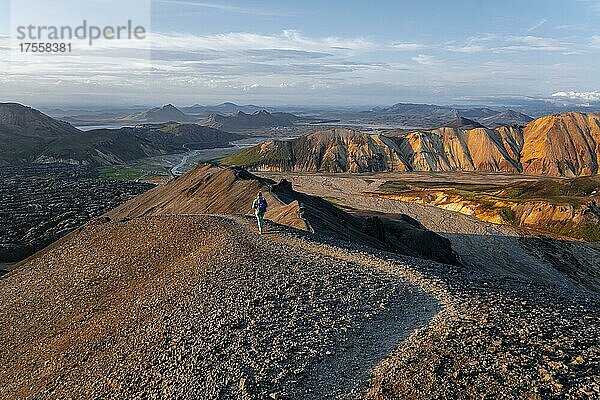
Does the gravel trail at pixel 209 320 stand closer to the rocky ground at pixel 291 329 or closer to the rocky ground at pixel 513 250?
the rocky ground at pixel 291 329

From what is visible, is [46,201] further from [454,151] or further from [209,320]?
[454,151]

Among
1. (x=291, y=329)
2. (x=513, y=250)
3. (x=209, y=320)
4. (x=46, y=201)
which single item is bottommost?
(x=46, y=201)

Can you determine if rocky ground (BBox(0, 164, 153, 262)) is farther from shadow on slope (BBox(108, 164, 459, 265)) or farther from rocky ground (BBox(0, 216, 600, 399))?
rocky ground (BBox(0, 216, 600, 399))

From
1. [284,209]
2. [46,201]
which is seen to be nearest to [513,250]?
[284,209]

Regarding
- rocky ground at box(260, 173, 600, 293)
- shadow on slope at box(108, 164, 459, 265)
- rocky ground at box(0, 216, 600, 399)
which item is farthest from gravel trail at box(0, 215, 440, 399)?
rocky ground at box(260, 173, 600, 293)

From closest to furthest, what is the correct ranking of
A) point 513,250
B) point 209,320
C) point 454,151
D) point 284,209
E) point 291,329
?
point 291,329 → point 209,320 → point 284,209 → point 513,250 → point 454,151

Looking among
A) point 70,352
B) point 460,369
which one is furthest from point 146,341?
point 460,369

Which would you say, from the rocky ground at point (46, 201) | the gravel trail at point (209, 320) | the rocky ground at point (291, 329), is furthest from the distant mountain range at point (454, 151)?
the rocky ground at point (291, 329)
